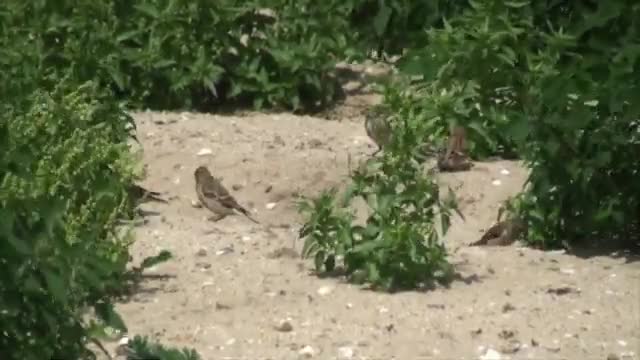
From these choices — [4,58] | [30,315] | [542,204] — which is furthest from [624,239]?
[30,315]

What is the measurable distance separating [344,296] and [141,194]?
6.00 feet

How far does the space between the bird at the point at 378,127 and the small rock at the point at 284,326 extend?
8.73 ft

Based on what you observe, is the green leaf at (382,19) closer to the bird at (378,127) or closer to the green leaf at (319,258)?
the bird at (378,127)

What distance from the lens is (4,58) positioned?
335 inches

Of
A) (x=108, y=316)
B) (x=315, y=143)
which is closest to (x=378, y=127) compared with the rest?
(x=315, y=143)

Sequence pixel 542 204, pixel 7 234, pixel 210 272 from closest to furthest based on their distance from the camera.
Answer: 1. pixel 7 234
2. pixel 210 272
3. pixel 542 204

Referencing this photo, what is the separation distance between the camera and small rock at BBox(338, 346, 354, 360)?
6.14 meters

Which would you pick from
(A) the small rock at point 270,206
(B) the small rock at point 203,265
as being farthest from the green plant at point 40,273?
(A) the small rock at point 270,206

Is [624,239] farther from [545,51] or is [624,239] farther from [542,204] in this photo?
[545,51]

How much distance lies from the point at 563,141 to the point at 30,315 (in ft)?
11.5

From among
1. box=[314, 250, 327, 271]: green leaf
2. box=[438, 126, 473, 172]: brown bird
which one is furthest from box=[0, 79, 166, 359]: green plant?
box=[438, 126, 473, 172]: brown bird

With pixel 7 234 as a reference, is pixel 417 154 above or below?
below

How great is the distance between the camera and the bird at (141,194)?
8156mm

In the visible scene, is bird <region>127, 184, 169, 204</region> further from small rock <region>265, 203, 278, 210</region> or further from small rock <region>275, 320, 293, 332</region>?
small rock <region>275, 320, 293, 332</region>
